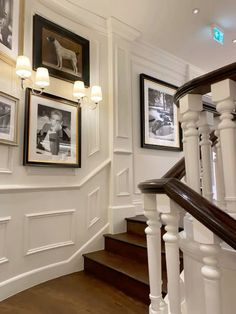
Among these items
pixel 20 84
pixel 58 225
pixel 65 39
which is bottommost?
pixel 58 225

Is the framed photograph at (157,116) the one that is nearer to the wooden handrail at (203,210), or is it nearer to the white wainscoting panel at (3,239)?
the white wainscoting panel at (3,239)

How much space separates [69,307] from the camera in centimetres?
192

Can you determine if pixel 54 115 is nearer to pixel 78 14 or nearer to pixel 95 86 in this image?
pixel 95 86

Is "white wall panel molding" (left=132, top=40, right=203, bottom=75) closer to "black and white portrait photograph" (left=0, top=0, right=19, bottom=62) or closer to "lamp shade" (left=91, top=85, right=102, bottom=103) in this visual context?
"lamp shade" (left=91, top=85, right=102, bottom=103)

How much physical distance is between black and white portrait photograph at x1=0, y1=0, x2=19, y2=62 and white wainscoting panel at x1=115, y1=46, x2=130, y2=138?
1295mm

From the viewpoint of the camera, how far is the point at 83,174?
2.88 m

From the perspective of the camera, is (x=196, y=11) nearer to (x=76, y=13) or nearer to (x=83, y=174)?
(x=76, y=13)

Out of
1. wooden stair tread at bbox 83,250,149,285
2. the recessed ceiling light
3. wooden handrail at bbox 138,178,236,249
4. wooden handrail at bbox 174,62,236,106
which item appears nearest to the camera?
wooden handrail at bbox 138,178,236,249

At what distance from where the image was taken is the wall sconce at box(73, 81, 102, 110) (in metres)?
2.76

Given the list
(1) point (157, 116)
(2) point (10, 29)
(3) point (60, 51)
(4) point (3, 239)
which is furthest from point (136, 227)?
(2) point (10, 29)

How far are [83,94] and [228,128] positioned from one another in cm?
219

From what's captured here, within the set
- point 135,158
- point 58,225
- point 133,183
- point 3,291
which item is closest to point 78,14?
point 135,158

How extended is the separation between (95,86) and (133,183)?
1.38 meters

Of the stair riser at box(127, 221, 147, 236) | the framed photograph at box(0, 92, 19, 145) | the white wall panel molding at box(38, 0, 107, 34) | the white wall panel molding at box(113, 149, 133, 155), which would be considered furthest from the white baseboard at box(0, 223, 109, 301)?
the white wall panel molding at box(38, 0, 107, 34)
